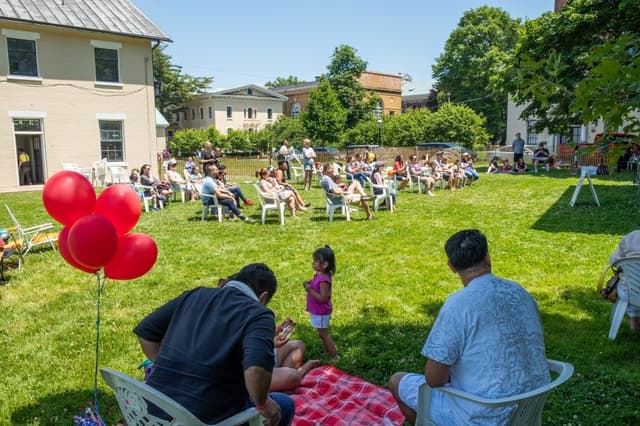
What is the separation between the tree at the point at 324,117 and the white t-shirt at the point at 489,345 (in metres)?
42.2

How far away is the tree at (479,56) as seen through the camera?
1903 inches

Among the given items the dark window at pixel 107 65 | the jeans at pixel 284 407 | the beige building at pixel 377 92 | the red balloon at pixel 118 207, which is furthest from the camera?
the beige building at pixel 377 92

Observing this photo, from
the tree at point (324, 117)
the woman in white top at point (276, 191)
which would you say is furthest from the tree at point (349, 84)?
the woman in white top at point (276, 191)

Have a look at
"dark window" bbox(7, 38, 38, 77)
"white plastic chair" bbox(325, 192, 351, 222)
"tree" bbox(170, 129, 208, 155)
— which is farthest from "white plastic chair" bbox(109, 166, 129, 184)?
"tree" bbox(170, 129, 208, 155)

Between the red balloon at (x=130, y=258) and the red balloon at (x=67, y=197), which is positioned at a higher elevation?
the red balloon at (x=67, y=197)

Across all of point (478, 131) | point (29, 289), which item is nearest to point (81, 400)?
point (29, 289)

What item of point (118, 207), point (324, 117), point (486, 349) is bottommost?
point (486, 349)

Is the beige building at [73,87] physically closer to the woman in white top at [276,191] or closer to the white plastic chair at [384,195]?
the woman in white top at [276,191]

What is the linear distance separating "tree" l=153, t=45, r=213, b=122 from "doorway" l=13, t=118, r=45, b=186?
38457 millimetres

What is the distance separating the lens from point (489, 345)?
89.7 inches

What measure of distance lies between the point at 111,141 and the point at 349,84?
34192 millimetres

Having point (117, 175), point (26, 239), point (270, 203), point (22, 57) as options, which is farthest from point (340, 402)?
point (22, 57)

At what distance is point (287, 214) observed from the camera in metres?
11.7

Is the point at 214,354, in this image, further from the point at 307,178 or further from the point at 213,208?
the point at 307,178
